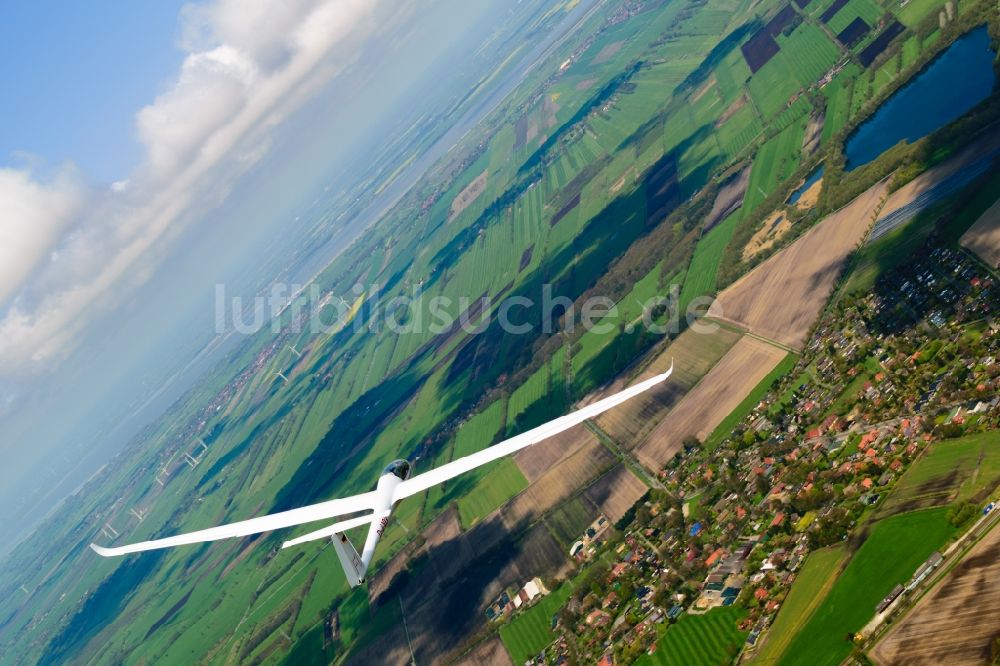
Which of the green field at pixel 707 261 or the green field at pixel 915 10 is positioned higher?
the green field at pixel 915 10

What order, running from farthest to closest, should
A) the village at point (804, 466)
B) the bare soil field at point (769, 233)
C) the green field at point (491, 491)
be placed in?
the green field at point (491, 491)
the bare soil field at point (769, 233)
the village at point (804, 466)

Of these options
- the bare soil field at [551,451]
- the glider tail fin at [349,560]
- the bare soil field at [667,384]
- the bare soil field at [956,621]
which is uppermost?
the glider tail fin at [349,560]

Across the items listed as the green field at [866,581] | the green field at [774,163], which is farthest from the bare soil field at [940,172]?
the green field at [866,581]

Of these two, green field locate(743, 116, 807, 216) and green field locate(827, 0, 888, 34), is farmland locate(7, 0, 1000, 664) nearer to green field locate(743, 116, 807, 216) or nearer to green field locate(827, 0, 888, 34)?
green field locate(743, 116, 807, 216)

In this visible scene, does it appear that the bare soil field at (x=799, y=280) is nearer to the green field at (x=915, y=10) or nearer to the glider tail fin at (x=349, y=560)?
the green field at (x=915, y=10)

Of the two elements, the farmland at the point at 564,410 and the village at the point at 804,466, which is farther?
the farmland at the point at 564,410

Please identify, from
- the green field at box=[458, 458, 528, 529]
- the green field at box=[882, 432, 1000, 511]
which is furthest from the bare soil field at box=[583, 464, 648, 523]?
the green field at box=[882, 432, 1000, 511]

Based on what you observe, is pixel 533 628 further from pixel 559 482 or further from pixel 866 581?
pixel 866 581
